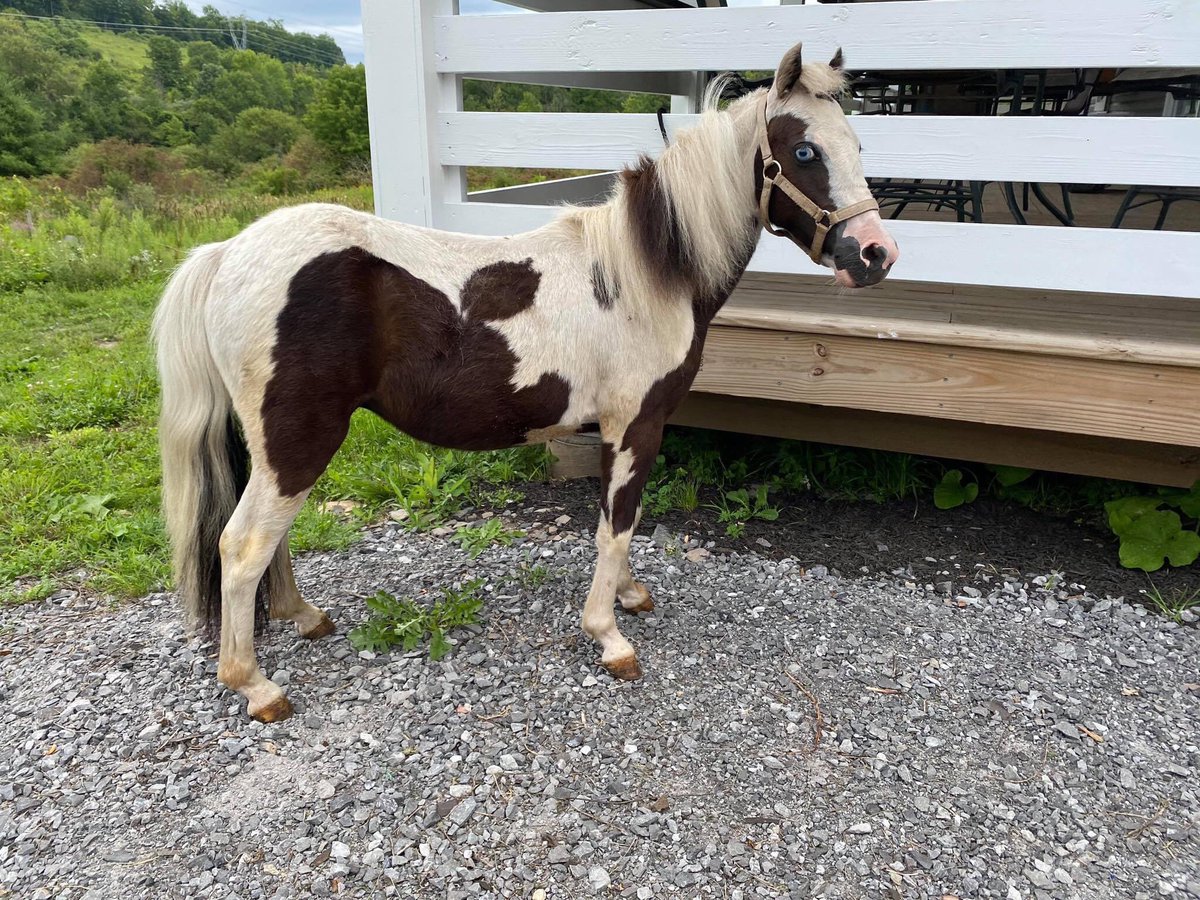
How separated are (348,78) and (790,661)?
135 ft

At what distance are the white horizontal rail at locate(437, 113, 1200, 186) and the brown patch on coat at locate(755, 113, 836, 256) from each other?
946 millimetres

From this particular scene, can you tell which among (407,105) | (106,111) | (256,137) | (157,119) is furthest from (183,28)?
(407,105)

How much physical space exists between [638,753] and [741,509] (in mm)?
1670

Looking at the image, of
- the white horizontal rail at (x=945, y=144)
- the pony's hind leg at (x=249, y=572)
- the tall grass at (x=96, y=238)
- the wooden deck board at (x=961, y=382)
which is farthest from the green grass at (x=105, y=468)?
the white horizontal rail at (x=945, y=144)

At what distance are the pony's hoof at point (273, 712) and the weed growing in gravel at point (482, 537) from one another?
1.10 metres

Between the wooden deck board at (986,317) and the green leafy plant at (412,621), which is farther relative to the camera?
the wooden deck board at (986,317)

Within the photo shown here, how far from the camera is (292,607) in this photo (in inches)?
104

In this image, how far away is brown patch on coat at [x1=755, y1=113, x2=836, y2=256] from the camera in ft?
6.54

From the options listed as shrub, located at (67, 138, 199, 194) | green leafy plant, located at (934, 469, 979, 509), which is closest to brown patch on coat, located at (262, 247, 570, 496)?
green leafy plant, located at (934, 469, 979, 509)

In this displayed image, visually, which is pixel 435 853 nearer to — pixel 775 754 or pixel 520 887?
pixel 520 887

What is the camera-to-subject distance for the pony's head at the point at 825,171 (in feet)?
6.44

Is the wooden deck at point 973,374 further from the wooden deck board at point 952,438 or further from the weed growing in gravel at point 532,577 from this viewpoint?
the weed growing in gravel at point 532,577

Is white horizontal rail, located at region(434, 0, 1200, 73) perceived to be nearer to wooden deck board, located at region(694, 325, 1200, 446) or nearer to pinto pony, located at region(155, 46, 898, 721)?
pinto pony, located at region(155, 46, 898, 721)

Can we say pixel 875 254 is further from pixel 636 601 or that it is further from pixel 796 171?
pixel 636 601
